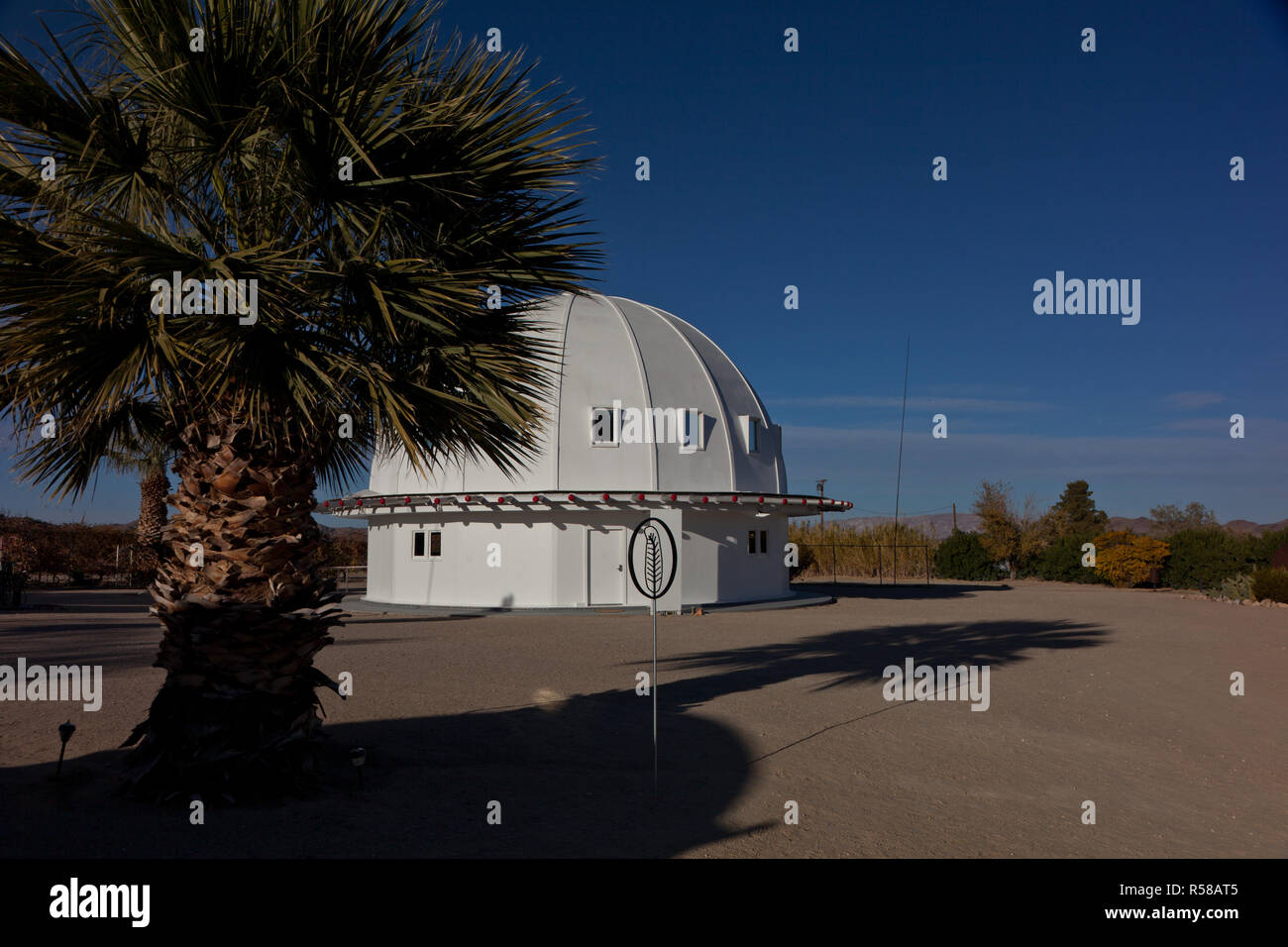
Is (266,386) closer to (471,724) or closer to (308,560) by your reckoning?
(308,560)

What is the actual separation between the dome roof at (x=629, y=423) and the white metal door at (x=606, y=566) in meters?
1.34

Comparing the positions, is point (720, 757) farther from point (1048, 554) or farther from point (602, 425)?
point (1048, 554)

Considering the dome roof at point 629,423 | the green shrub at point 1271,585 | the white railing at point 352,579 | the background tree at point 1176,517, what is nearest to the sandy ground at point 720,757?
the dome roof at point 629,423

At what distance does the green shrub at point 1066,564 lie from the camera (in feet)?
118

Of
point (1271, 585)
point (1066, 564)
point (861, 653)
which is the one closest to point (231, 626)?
point (861, 653)

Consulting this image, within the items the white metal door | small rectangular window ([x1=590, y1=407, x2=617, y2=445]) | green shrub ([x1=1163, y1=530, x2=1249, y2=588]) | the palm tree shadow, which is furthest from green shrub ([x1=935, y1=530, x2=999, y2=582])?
small rectangular window ([x1=590, y1=407, x2=617, y2=445])

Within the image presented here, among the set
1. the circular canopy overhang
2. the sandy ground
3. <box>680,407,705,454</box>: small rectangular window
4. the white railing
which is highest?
<box>680,407,705,454</box>: small rectangular window

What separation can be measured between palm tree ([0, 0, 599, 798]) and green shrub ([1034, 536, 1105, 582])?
119 feet

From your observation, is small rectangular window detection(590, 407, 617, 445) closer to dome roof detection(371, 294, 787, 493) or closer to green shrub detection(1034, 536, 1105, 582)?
dome roof detection(371, 294, 787, 493)

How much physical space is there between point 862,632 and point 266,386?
562 inches

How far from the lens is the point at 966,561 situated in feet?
134

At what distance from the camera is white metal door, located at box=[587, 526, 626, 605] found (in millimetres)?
21672

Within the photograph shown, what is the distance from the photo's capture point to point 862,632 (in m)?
17.1
